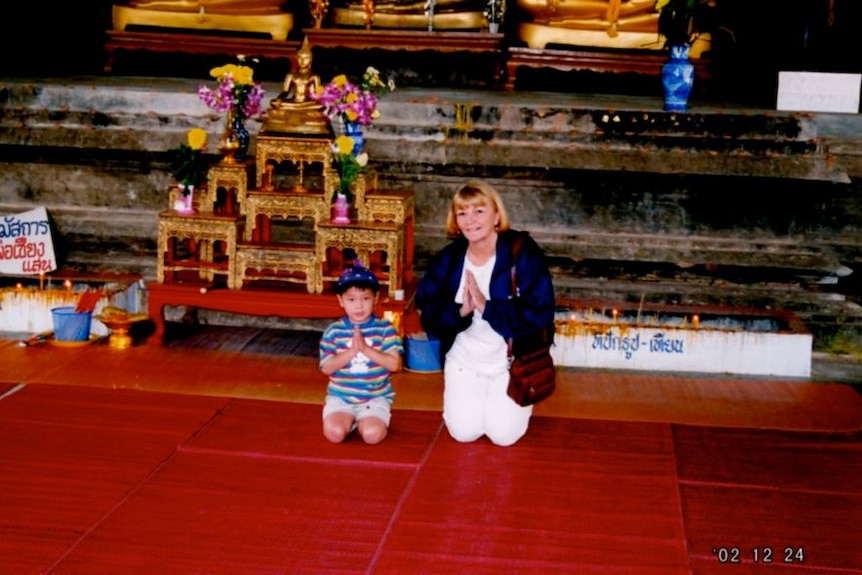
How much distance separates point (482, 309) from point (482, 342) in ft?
0.71

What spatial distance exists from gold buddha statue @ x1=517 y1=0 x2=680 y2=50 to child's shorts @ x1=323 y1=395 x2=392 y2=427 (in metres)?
5.44

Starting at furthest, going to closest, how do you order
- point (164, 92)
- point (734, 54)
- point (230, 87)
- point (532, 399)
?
point (734, 54) → point (164, 92) → point (230, 87) → point (532, 399)

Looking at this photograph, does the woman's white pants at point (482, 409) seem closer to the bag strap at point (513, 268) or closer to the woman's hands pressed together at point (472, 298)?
the bag strap at point (513, 268)

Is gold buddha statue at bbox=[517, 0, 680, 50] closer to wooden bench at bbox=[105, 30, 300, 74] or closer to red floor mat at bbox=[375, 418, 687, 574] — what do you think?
wooden bench at bbox=[105, 30, 300, 74]

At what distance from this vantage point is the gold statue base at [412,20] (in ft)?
31.7

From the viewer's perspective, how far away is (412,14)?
9750mm

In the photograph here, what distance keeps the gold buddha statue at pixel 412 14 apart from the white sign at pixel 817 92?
3063 mm

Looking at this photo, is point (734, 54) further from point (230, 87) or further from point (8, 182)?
point (8, 182)

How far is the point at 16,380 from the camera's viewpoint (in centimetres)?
527

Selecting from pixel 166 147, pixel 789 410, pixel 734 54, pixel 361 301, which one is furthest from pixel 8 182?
pixel 734 54

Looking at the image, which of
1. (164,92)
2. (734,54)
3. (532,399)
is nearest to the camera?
(532,399)

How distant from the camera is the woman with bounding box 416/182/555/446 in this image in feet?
14.7

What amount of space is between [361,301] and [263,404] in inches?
32.3
